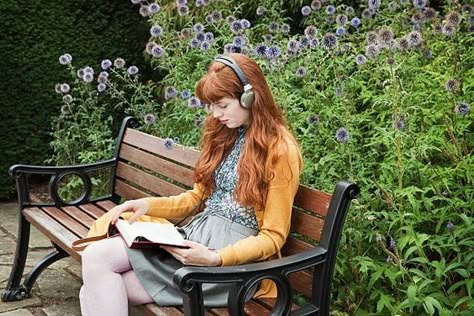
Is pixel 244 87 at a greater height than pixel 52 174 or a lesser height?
greater

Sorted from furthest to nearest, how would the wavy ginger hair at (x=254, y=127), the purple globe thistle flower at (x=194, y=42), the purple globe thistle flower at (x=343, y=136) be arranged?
the purple globe thistle flower at (x=194, y=42)
the purple globe thistle flower at (x=343, y=136)
the wavy ginger hair at (x=254, y=127)

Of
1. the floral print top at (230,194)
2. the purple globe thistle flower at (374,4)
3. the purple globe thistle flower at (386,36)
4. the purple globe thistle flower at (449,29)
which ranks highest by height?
the purple globe thistle flower at (374,4)

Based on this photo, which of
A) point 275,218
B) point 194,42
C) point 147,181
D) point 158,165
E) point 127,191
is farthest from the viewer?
point 194,42

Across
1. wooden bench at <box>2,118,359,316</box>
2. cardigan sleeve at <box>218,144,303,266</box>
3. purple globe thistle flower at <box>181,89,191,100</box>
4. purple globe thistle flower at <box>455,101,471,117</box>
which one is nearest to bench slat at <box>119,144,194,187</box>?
wooden bench at <box>2,118,359,316</box>

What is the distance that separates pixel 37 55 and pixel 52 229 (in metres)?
2.79

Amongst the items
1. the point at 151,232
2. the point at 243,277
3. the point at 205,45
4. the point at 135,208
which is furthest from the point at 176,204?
the point at 205,45

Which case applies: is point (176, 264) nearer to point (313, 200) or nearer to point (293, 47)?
point (313, 200)

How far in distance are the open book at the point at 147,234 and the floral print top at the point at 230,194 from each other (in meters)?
0.19

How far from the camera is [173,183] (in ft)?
12.7

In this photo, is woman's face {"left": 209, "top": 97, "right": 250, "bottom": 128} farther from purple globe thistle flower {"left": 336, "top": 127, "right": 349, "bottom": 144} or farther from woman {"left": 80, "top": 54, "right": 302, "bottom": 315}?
purple globe thistle flower {"left": 336, "top": 127, "right": 349, "bottom": 144}

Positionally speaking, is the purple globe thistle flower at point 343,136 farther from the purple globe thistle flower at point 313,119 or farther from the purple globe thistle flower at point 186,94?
the purple globe thistle flower at point 186,94

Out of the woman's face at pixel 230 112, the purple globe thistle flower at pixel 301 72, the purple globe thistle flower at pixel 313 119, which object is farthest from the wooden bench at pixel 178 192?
the purple globe thistle flower at pixel 301 72

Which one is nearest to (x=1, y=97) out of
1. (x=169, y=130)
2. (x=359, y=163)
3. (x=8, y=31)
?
(x=8, y=31)

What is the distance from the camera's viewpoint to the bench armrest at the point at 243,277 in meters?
2.15
